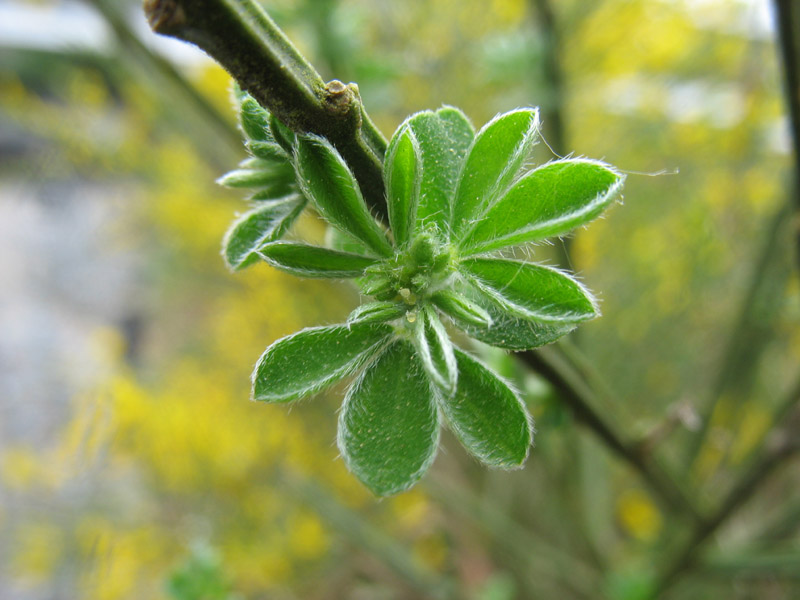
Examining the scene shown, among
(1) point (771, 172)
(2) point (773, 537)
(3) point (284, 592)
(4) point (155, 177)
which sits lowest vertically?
(2) point (773, 537)

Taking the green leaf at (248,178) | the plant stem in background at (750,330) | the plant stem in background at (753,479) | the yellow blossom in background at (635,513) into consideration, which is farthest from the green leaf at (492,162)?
the yellow blossom in background at (635,513)

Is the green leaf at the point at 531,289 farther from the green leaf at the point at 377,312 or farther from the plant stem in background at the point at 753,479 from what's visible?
the plant stem in background at the point at 753,479

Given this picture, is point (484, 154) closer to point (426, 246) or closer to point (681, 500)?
point (426, 246)

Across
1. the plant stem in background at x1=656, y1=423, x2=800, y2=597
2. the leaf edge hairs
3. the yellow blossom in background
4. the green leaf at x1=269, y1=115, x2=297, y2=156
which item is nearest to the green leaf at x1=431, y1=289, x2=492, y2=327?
the leaf edge hairs

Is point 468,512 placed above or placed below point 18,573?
below

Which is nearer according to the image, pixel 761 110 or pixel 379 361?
pixel 379 361

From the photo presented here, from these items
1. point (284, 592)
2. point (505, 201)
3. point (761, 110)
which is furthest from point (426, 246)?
point (761, 110)
